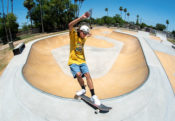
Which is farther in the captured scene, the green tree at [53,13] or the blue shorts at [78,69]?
the green tree at [53,13]

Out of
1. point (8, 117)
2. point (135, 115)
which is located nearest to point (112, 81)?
point (135, 115)

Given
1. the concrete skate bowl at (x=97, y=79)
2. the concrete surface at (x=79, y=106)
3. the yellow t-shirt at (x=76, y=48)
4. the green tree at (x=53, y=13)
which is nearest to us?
the concrete surface at (x=79, y=106)

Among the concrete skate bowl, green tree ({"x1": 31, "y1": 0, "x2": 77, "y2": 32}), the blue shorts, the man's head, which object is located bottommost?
the concrete skate bowl

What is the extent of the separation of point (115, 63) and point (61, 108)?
7363 millimetres

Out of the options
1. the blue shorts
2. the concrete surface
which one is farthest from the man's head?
the concrete surface

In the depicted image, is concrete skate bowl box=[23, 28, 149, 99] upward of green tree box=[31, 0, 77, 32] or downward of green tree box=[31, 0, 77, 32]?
downward

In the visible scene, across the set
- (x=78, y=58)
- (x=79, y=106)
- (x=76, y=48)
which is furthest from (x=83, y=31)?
(x=79, y=106)

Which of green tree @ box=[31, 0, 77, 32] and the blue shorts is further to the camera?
green tree @ box=[31, 0, 77, 32]

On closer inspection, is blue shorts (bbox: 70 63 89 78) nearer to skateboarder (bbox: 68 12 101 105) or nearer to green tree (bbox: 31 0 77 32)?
skateboarder (bbox: 68 12 101 105)

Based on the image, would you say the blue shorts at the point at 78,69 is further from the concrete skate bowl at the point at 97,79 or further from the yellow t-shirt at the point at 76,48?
the concrete skate bowl at the point at 97,79

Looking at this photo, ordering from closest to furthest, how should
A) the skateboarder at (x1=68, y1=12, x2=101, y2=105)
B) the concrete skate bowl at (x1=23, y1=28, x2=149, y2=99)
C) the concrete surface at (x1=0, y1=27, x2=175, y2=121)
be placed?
1. the concrete surface at (x1=0, y1=27, x2=175, y2=121)
2. the skateboarder at (x1=68, y1=12, x2=101, y2=105)
3. the concrete skate bowl at (x1=23, y1=28, x2=149, y2=99)

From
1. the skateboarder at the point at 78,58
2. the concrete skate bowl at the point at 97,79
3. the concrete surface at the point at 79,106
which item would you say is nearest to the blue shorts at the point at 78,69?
the skateboarder at the point at 78,58

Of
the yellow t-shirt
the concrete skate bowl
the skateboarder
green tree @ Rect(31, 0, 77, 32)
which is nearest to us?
the skateboarder

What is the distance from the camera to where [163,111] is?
319cm
